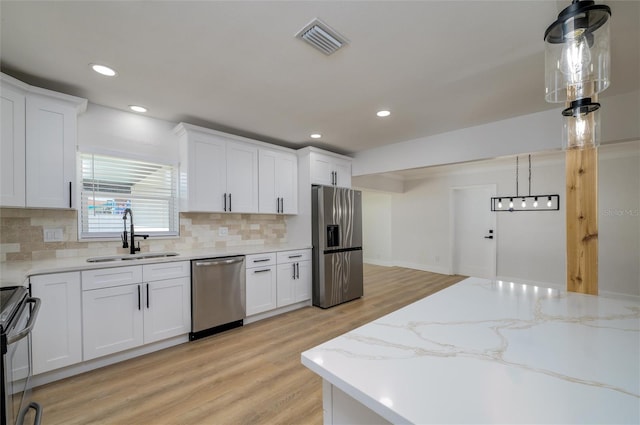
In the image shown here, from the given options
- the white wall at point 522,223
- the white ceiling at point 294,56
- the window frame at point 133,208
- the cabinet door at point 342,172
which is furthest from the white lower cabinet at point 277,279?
the white wall at point 522,223

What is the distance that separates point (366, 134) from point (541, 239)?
153 inches

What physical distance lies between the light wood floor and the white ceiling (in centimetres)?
241

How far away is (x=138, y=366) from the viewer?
2338mm

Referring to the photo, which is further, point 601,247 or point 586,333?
point 601,247

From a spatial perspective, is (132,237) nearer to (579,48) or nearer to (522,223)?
(579,48)

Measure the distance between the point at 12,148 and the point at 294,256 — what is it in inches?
112

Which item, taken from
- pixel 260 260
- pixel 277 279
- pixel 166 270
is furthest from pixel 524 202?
pixel 166 270

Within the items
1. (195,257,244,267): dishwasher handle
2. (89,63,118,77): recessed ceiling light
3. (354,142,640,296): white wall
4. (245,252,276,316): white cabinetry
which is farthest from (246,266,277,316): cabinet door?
(354,142,640,296): white wall

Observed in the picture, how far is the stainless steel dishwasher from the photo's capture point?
280 centimetres

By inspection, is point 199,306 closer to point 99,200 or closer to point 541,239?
point 99,200

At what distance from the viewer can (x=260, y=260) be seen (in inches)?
133

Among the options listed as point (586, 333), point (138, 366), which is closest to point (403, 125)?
point (586, 333)

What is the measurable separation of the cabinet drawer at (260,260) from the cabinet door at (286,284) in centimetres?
16

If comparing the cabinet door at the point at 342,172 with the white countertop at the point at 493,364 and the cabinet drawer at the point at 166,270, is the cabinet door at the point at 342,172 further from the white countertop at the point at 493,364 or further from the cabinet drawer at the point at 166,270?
the white countertop at the point at 493,364
